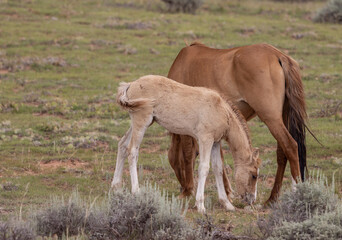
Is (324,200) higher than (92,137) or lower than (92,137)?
higher

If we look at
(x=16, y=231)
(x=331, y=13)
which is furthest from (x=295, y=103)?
(x=331, y=13)

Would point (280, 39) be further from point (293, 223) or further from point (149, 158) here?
point (293, 223)

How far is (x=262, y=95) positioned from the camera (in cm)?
767

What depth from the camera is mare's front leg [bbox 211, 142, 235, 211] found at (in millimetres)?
7258

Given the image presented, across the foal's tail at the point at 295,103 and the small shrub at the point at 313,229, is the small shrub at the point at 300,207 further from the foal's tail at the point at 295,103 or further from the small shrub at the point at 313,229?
the foal's tail at the point at 295,103

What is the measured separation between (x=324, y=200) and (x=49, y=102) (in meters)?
8.77

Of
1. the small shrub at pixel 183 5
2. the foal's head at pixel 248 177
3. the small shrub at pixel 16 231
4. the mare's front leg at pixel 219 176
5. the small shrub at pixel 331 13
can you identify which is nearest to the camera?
the small shrub at pixel 16 231

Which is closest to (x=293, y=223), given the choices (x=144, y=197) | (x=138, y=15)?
(x=144, y=197)

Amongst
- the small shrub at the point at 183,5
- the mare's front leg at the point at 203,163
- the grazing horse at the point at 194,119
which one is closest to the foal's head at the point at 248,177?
the grazing horse at the point at 194,119

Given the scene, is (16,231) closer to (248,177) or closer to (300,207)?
(300,207)

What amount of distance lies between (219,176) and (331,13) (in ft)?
57.9

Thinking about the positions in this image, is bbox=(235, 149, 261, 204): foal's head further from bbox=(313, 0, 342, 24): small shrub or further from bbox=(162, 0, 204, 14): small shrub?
bbox=(162, 0, 204, 14): small shrub

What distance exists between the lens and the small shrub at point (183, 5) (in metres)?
24.4

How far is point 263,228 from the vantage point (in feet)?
19.0
